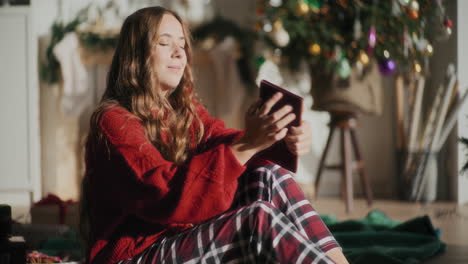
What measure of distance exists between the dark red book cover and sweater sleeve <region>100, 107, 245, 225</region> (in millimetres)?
150

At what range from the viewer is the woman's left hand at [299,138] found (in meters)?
1.46

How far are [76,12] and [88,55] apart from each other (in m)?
0.29

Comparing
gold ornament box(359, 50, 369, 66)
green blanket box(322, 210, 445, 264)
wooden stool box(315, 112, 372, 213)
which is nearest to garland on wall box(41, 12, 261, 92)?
wooden stool box(315, 112, 372, 213)

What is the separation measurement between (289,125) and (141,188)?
0.35m

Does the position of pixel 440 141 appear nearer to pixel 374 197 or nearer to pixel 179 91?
pixel 374 197

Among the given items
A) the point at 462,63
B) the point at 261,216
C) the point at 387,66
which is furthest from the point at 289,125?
the point at 462,63

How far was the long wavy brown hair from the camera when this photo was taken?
1.48 meters

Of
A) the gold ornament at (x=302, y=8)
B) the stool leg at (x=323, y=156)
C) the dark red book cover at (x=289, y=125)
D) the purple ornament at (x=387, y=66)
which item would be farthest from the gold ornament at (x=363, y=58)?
the dark red book cover at (x=289, y=125)

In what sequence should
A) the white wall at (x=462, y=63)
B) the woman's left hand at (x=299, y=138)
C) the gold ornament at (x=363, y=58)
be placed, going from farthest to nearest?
the white wall at (x=462, y=63) < the gold ornament at (x=363, y=58) < the woman's left hand at (x=299, y=138)

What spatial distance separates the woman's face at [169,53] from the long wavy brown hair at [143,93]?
0.01 metres

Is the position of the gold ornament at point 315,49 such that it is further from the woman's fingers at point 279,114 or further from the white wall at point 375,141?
the woman's fingers at point 279,114

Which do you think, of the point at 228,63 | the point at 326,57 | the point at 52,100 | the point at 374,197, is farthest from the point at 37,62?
the point at 374,197

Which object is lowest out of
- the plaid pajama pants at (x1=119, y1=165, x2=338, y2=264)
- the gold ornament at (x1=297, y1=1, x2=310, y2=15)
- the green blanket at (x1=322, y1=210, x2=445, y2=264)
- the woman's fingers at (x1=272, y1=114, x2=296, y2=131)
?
the green blanket at (x1=322, y1=210, x2=445, y2=264)

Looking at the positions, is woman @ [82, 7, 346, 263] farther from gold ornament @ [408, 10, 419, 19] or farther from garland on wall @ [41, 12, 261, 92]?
garland on wall @ [41, 12, 261, 92]
